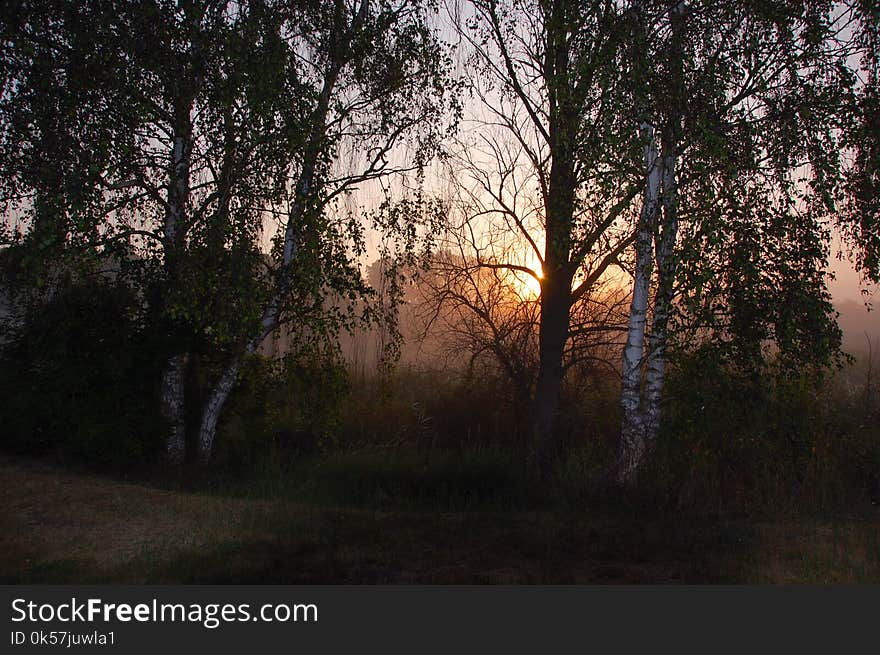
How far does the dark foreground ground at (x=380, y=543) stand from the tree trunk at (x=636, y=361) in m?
1.12

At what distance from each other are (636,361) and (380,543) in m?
5.34

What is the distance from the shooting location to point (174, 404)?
12859mm

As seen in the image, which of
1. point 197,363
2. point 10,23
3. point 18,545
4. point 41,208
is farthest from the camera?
point 197,363

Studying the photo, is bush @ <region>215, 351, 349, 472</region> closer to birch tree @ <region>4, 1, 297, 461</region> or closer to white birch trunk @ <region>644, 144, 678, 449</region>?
birch tree @ <region>4, 1, 297, 461</region>

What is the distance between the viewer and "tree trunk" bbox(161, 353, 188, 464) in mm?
12734

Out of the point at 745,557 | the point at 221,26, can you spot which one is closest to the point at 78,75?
the point at 221,26

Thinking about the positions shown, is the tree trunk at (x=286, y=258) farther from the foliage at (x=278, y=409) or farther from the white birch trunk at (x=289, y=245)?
the foliage at (x=278, y=409)

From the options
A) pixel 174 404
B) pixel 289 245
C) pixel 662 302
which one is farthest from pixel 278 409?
pixel 662 302

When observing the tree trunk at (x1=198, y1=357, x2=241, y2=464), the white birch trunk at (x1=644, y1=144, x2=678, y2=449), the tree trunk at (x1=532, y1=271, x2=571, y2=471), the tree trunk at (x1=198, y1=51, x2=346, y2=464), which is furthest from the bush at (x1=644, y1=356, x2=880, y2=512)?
the tree trunk at (x1=198, y1=357, x2=241, y2=464)

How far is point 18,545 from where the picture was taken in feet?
27.0

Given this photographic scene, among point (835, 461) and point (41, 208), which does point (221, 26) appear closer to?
point (41, 208)

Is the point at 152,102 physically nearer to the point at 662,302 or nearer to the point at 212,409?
the point at 212,409

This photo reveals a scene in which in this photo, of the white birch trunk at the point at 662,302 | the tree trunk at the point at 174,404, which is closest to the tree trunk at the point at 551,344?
the white birch trunk at the point at 662,302

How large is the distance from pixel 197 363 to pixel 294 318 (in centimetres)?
271
